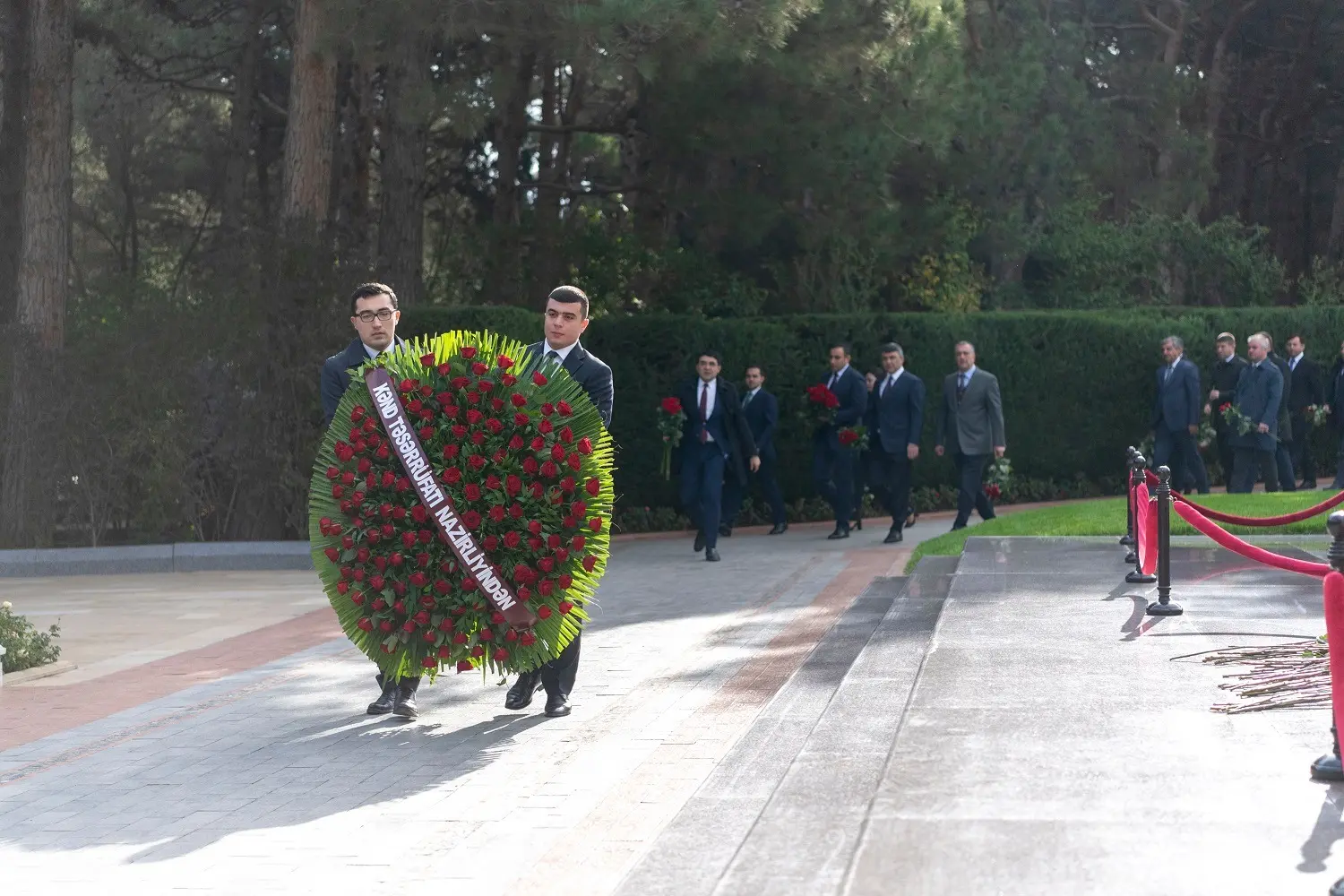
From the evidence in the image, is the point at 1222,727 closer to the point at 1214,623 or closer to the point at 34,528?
the point at 1214,623

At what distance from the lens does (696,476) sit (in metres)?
15.5

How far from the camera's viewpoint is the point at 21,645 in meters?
9.36

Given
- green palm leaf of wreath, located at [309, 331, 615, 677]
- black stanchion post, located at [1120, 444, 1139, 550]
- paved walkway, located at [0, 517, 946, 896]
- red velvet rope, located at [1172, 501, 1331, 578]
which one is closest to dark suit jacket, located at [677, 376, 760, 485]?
paved walkway, located at [0, 517, 946, 896]

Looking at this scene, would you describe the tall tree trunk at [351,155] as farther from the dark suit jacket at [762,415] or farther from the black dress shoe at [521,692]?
the black dress shoe at [521,692]

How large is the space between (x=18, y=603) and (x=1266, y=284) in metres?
22.2

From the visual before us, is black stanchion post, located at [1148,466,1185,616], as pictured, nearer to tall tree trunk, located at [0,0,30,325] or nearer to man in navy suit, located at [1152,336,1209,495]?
man in navy suit, located at [1152,336,1209,495]

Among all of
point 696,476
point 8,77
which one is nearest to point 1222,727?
point 696,476

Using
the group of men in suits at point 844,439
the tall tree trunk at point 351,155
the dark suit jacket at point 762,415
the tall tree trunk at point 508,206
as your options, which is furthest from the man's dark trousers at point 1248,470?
the tall tree trunk at point 351,155

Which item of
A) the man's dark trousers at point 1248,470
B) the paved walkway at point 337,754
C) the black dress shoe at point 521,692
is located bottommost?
the paved walkway at point 337,754

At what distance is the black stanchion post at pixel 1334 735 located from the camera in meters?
5.08

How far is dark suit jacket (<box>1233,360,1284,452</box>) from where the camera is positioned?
731 inches

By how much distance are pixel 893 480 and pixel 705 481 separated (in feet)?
9.12

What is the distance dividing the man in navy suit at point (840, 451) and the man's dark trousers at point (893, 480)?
0.25 metres

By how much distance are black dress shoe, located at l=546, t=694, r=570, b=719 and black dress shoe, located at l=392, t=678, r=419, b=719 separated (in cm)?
61
